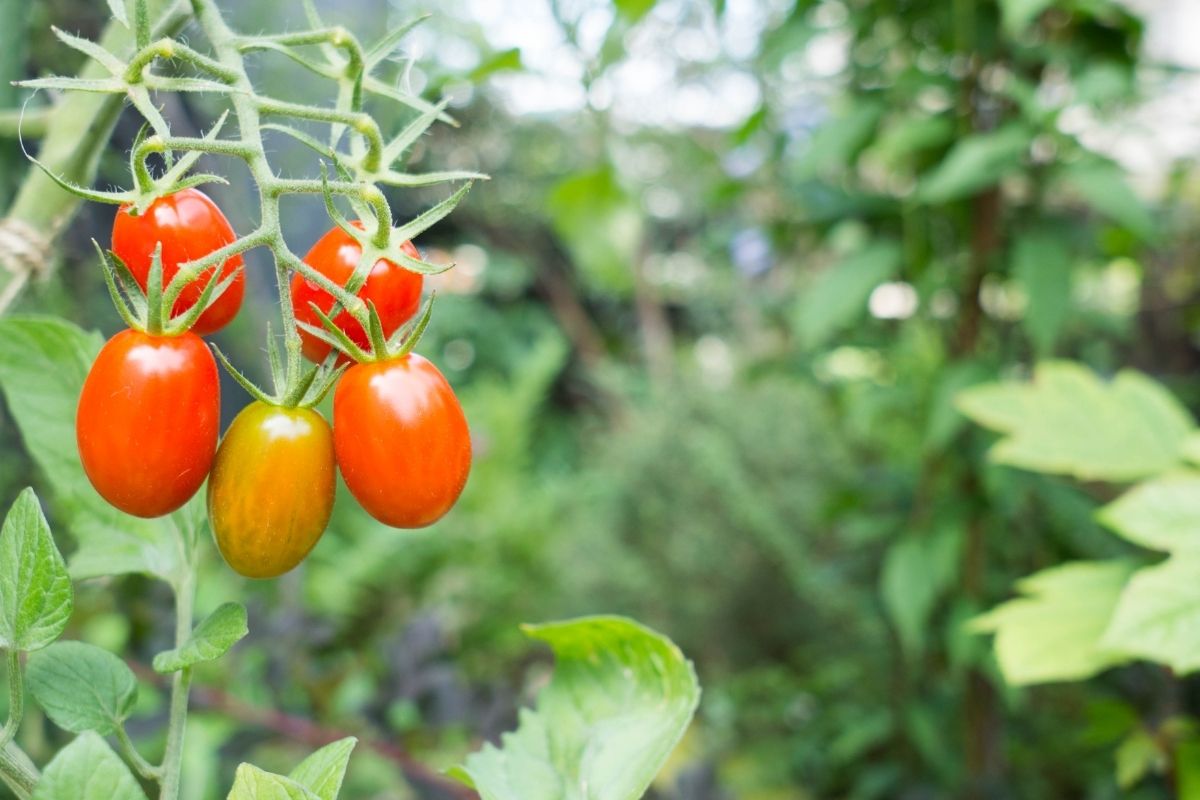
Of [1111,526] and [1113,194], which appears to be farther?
[1113,194]

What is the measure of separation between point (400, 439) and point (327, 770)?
0.30 ft

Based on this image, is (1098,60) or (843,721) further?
(843,721)

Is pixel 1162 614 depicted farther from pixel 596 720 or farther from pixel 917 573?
pixel 917 573

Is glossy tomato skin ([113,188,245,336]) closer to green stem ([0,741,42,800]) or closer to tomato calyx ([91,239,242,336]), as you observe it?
tomato calyx ([91,239,242,336])

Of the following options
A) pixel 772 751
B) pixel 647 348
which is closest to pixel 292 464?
pixel 772 751

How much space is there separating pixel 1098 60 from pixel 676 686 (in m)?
0.85

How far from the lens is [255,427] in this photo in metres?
0.26

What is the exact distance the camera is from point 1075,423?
62 centimetres

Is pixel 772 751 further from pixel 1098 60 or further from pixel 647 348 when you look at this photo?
pixel 647 348

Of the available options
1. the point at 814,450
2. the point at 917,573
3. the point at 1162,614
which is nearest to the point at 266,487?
the point at 1162,614

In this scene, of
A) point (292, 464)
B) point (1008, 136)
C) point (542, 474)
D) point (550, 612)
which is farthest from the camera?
point (542, 474)

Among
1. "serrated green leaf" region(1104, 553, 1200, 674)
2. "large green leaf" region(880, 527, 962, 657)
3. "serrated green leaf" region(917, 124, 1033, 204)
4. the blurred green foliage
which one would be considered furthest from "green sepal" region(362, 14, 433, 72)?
"large green leaf" region(880, 527, 962, 657)

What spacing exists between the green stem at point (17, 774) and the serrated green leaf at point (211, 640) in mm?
38

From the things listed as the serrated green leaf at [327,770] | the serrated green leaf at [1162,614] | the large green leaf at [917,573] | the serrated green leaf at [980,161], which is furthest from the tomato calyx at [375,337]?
the large green leaf at [917,573]
